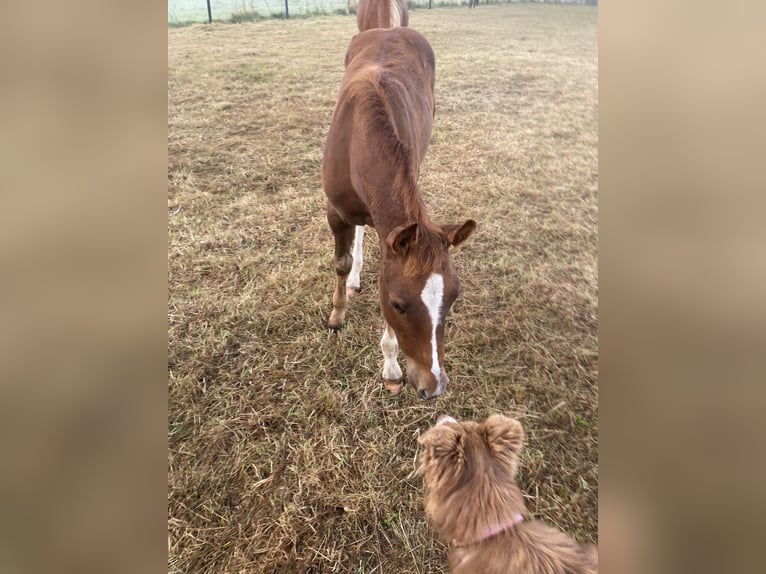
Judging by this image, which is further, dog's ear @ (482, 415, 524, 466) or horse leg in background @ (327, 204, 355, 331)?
horse leg in background @ (327, 204, 355, 331)

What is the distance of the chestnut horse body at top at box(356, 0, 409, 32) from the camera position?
4406mm

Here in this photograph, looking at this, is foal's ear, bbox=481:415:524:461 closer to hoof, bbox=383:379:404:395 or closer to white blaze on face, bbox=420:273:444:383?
white blaze on face, bbox=420:273:444:383

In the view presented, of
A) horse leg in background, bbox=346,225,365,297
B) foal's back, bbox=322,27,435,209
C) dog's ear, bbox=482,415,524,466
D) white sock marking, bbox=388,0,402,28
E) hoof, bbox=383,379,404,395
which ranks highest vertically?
white sock marking, bbox=388,0,402,28

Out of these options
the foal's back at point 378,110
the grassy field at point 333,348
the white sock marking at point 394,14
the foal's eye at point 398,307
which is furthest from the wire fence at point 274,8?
the foal's eye at point 398,307

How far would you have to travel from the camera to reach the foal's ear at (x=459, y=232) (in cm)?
185

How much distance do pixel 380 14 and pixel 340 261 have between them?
10.1 feet

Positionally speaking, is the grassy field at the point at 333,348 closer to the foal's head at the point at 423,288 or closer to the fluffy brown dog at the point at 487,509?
the fluffy brown dog at the point at 487,509

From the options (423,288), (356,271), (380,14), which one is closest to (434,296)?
(423,288)

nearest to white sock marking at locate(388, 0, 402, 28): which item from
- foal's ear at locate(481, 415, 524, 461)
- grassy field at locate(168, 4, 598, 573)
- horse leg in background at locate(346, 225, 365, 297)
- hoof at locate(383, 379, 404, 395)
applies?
grassy field at locate(168, 4, 598, 573)

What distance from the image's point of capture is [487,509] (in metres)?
1.50
